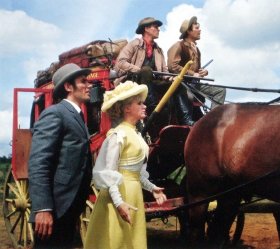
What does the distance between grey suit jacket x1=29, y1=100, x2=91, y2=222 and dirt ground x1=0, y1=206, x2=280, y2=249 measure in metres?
3.16

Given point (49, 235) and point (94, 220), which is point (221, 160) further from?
point (49, 235)

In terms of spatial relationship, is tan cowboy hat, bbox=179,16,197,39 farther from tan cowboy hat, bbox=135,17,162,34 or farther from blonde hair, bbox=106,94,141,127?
blonde hair, bbox=106,94,141,127

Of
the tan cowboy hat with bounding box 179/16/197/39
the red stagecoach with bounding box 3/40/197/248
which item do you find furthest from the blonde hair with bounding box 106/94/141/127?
the tan cowboy hat with bounding box 179/16/197/39

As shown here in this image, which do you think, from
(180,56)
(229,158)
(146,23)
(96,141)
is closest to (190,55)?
(180,56)

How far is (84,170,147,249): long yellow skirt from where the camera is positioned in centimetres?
290

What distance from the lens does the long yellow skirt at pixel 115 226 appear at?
2.90 metres

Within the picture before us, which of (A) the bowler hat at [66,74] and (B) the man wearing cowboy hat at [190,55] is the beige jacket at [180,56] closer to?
(B) the man wearing cowboy hat at [190,55]

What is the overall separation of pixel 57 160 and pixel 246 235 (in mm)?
5746

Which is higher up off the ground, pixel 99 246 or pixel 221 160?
pixel 221 160

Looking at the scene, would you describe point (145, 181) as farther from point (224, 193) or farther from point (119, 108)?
point (224, 193)

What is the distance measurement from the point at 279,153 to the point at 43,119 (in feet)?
7.43

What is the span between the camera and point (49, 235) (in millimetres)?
2621

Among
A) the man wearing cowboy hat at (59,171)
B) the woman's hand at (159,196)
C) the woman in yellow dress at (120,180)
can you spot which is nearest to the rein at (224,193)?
the woman's hand at (159,196)

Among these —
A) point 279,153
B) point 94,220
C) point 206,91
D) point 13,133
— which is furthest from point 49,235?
point 13,133
